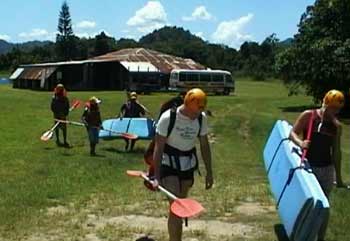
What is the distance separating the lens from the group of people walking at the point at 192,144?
7.03 m

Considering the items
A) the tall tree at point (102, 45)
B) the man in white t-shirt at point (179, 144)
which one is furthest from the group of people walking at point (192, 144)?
the tall tree at point (102, 45)

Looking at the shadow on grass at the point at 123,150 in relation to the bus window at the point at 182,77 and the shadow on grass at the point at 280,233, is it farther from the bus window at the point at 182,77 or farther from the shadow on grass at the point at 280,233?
the bus window at the point at 182,77

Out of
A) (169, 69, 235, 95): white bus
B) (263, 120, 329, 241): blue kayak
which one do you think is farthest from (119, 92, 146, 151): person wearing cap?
(169, 69, 235, 95): white bus

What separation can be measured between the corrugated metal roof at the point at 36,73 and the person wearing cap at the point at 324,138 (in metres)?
62.1

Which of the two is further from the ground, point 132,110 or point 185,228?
point 132,110

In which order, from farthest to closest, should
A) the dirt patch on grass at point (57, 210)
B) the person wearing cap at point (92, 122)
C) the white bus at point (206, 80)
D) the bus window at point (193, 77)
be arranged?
the bus window at point (193, 77) → the white bus at point (206, 80) → the person wearing cap at point (92, 122) → the dirt patch on grass at point (57, 210)

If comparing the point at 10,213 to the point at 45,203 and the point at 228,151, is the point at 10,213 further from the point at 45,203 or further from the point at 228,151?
the point at 228,151

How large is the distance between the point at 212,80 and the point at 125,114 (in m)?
42.4

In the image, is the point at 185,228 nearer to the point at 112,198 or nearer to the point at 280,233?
the point at 280,233

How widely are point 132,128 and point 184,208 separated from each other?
461 inches

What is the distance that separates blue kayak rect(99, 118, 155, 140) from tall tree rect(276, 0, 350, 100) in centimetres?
2052

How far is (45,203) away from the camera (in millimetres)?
10578

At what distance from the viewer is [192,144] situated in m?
7.19

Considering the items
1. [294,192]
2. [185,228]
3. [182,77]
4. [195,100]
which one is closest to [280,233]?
[185,228]
